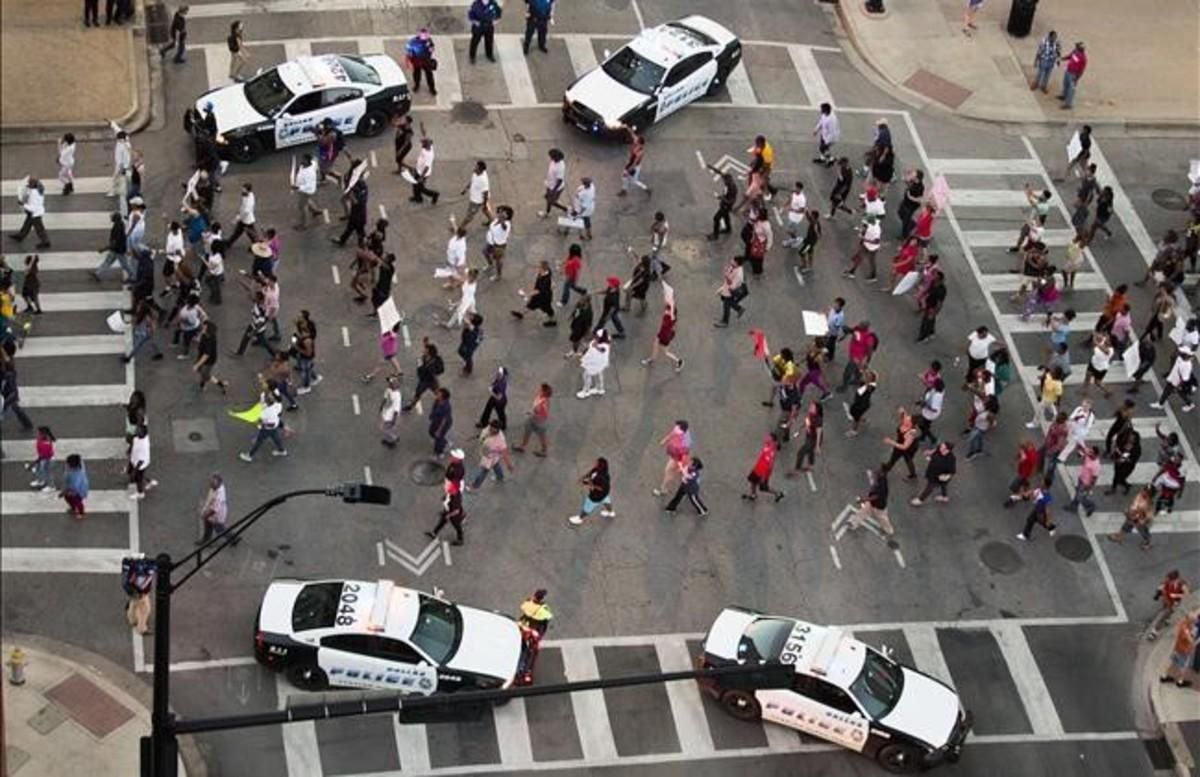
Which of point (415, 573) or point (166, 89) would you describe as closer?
point (415, 573)

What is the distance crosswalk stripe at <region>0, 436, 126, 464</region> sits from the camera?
1232 inches

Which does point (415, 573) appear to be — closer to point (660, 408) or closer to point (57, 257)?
point (660, 408)

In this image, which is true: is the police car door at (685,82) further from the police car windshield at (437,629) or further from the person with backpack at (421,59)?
the police car windshield at (437,629)

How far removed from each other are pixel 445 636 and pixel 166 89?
16.2 metres

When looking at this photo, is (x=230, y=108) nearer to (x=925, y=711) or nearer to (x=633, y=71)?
(x=633, y=71)

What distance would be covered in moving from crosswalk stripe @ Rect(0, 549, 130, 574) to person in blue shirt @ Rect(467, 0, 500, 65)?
15581 mm

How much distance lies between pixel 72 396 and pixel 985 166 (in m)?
19.2

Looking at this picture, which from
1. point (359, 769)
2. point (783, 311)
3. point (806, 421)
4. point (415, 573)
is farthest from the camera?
point (783, 311)

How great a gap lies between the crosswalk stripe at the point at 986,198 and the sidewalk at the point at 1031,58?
2807 millimetres

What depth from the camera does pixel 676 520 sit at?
32.0 meters

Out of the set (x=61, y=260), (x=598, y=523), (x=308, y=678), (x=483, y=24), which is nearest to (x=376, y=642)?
(x=308, y=678)

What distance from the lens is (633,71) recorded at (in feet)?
132

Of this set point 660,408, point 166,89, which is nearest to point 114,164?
point 166,89

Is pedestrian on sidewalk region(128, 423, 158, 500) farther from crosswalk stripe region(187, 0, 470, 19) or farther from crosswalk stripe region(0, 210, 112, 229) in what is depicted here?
crosswalk stripe region(187, 0, 470, 19)
